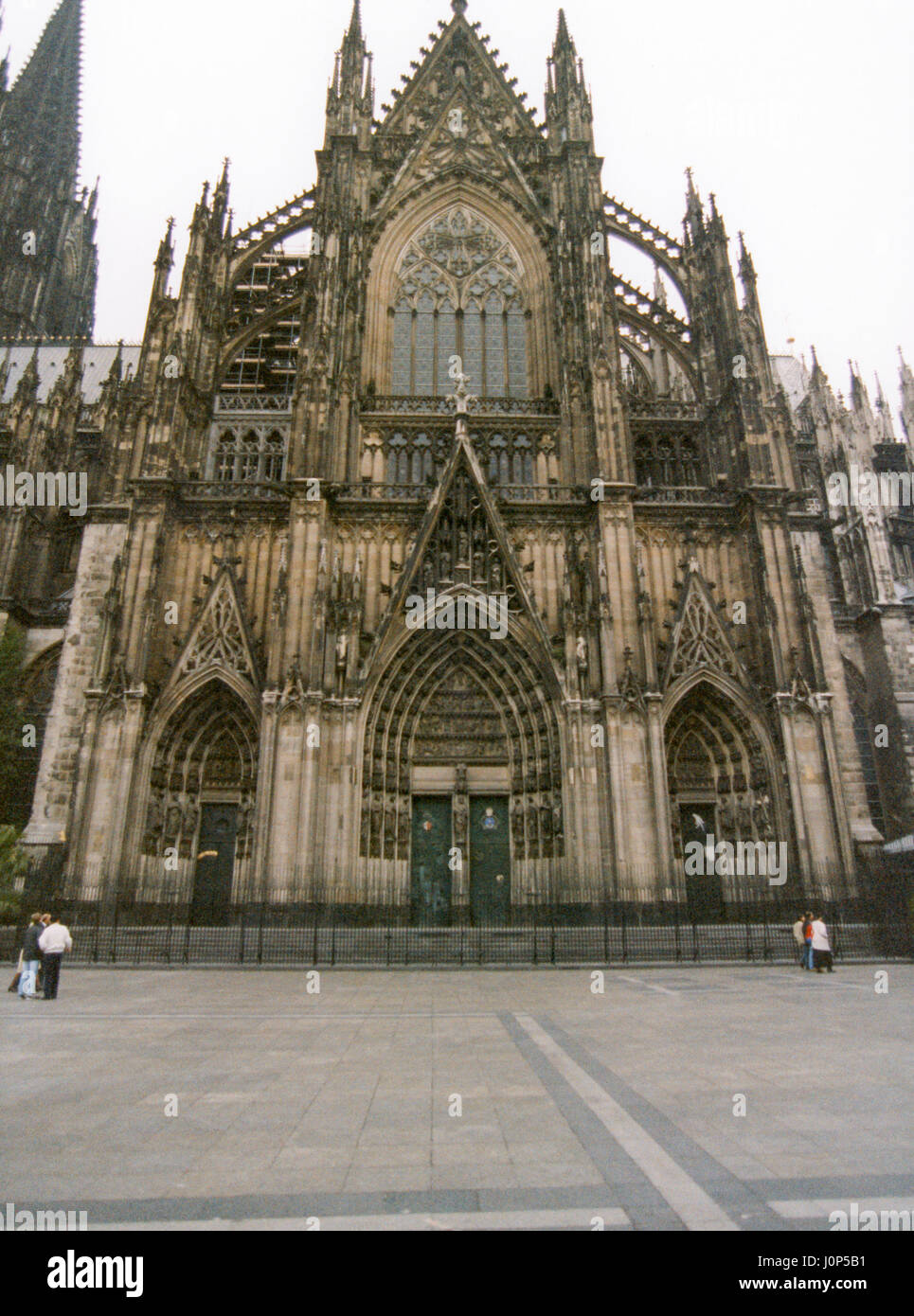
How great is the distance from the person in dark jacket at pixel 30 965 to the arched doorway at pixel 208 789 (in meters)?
9.45

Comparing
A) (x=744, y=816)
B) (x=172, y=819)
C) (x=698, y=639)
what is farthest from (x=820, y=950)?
(x=172, y=819)

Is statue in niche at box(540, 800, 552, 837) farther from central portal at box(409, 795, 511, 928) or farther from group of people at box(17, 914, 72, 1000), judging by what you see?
group of people at box(17, 914, 72, 1000)

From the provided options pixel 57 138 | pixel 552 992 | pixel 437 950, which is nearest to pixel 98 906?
pixel 437 950

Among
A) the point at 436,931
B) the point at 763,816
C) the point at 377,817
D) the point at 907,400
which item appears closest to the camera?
the point at 436,931

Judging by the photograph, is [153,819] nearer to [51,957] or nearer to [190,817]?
[190,817]

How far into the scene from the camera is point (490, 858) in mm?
21812

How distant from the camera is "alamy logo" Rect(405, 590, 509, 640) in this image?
71.6 feet

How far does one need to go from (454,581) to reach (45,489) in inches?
753

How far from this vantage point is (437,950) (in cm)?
1616

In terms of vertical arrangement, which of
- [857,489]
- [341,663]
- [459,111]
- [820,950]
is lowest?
[820,950]

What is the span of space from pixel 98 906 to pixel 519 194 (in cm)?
2759

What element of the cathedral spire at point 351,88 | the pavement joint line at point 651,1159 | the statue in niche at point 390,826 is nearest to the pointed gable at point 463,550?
the statue in niche at point 390,826
